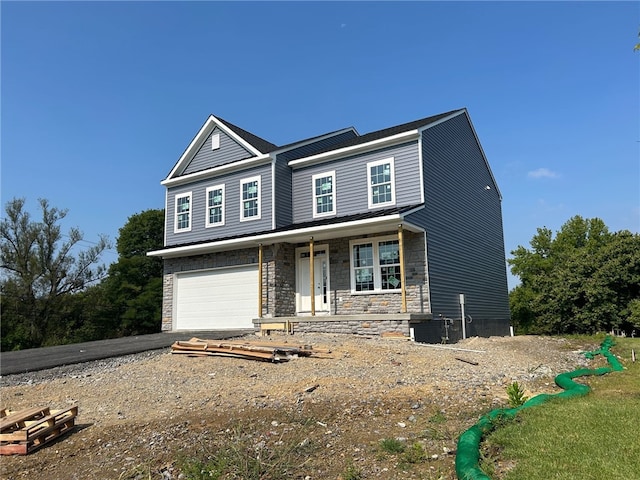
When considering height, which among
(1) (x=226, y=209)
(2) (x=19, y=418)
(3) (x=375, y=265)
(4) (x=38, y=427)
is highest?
(1) (x=226, y=209)

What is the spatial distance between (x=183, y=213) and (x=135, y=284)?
1884 centimetres

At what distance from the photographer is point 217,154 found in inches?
743

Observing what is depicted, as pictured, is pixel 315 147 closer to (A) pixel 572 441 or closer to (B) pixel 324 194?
(B) pixel 324 194

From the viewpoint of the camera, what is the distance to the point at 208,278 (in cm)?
1800

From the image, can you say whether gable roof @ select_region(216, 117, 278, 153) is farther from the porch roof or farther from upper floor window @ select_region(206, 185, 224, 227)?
the porch roof

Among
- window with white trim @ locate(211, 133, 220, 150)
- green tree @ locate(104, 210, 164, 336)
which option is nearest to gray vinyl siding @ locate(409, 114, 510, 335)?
window with white trim @ locate(211, 133, 220, 150)

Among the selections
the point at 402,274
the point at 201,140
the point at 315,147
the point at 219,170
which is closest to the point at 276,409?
the point at 402,274

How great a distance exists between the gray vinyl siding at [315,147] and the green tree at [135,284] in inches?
816

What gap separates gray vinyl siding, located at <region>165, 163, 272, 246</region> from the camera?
1694 cm

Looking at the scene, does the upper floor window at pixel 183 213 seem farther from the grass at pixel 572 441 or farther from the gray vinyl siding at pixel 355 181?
the grass at pixel 572 441

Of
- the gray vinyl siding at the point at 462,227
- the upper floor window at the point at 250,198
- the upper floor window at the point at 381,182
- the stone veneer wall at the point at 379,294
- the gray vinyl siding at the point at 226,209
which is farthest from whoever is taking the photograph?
the upper floor window at the point at 250,198

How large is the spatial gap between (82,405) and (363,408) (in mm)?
4544

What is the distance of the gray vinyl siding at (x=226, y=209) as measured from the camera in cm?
1694

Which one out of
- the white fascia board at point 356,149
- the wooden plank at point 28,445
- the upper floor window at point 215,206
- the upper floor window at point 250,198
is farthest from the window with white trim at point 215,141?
the wooden plank at point 28,445
